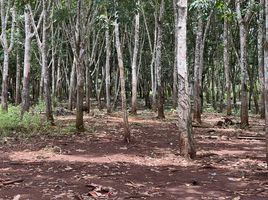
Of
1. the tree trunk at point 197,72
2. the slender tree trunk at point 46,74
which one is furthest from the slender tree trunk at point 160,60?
the slender tree trunk at point 46,74

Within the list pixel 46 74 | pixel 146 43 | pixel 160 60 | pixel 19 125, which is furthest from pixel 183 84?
pixel 146 43

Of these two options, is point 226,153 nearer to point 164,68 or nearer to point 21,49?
point 21,49

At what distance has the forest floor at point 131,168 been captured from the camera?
7.41 meters

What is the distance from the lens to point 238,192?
24.2 ft

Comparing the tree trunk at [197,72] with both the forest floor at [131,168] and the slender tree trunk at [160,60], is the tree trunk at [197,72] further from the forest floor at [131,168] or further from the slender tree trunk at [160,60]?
the forest floor at [131,168]

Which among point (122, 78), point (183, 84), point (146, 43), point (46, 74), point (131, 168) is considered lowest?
point (131, 168)

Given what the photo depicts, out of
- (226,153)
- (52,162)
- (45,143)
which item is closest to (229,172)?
(226,153)

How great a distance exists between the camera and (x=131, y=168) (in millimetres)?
9547

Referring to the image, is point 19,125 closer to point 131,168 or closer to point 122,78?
point 122,78

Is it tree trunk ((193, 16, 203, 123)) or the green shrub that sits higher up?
tree trunk ((193, 16, 203, 123))

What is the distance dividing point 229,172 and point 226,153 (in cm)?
245

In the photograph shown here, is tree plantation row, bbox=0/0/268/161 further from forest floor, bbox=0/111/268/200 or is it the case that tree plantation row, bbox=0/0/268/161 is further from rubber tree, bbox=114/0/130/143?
forest floor, bbox=0/111/268/200

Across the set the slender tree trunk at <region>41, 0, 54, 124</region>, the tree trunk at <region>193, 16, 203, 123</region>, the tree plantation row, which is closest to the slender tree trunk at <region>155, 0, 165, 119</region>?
the tree plantation row

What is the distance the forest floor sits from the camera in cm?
741
